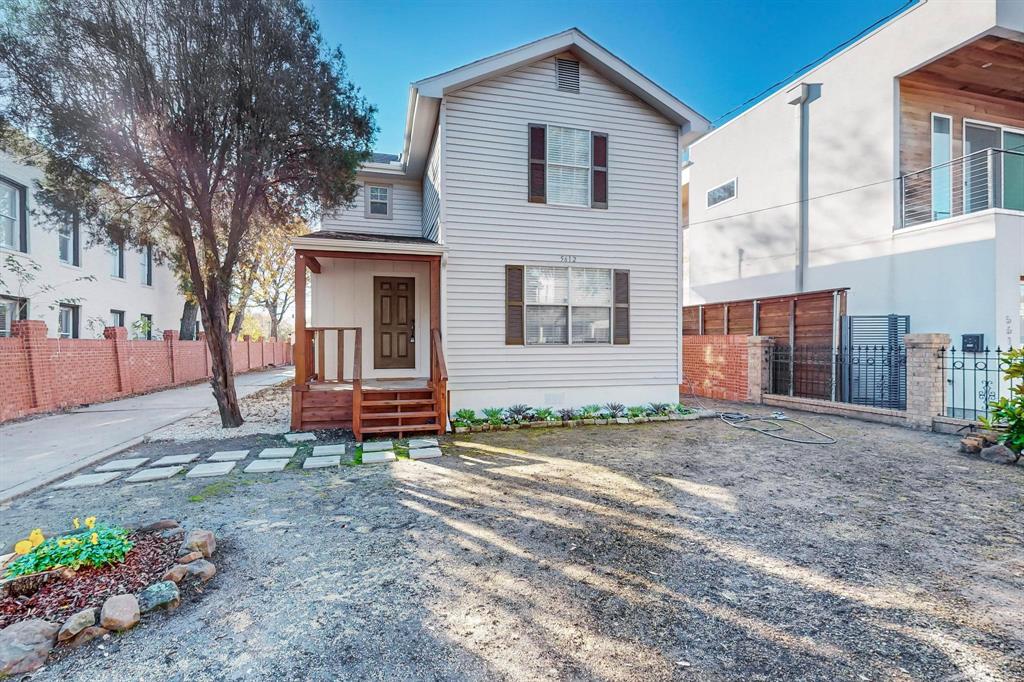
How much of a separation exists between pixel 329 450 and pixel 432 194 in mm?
5217

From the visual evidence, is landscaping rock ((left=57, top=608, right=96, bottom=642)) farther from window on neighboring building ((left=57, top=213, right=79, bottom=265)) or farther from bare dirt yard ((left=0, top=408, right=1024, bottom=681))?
window on neighboring building ((left=57, top=213, right=79, bottom=265))

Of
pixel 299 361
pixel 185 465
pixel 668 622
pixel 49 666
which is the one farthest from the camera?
pixel 299 361

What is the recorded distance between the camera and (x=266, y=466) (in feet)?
17.5

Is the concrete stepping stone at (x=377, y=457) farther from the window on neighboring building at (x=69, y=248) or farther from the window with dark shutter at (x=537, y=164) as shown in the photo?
the window on neighboring building at (x=69, y=248)

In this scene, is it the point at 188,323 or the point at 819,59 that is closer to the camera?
the point at 819,59

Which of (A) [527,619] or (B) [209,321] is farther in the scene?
(B) [209,321]

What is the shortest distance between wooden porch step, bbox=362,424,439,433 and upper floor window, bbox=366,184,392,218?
5474 mm

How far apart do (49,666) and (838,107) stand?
47.5 ft

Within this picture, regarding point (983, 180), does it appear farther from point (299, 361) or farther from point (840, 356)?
point (299, 361)

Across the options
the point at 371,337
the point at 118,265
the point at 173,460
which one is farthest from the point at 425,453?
the point at 118,265

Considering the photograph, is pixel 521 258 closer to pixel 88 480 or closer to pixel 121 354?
pixel 88 480

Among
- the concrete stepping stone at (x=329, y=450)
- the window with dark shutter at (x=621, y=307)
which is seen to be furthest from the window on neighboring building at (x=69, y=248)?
the window with dark shutter at (x=621, y=307)

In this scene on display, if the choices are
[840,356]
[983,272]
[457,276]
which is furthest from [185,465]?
[983,272]

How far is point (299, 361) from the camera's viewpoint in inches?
281
